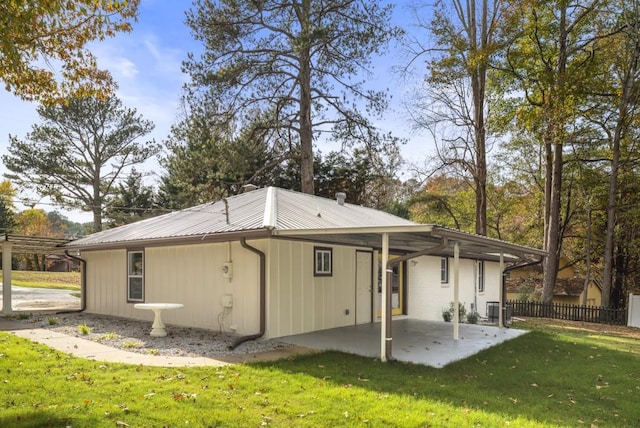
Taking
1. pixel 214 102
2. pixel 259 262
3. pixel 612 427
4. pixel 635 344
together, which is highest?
pixel 214 102

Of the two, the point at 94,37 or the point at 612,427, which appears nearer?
the point at 612,427

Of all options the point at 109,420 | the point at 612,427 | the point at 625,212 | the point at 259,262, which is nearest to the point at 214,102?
the point at 259,262

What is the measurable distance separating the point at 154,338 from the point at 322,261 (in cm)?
377

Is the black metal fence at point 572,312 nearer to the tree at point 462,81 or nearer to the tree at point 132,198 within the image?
the tree at point 462,81

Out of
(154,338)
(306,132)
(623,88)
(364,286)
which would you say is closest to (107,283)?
(154,338)

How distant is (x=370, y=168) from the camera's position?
69.9 ft

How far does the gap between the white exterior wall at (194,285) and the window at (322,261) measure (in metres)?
1.58

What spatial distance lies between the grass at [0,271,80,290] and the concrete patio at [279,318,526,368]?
69.0 feet

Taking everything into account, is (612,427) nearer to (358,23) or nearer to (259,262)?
(259,262)

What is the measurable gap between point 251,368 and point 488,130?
18834 mm

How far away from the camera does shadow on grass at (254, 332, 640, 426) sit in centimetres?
526

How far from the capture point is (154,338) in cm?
901

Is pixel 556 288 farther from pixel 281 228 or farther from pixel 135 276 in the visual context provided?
pixel 281 228

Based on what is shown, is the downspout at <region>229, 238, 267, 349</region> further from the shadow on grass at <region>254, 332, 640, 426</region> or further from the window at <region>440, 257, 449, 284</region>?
the window at <region>440, 257, 449, 284</region>
